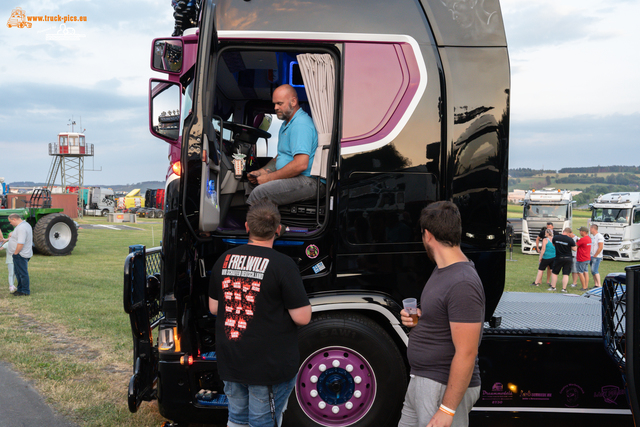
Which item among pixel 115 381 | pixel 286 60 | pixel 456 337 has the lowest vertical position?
pixel 115 381

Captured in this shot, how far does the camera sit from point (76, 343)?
19.6 feet

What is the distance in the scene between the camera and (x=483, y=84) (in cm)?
313

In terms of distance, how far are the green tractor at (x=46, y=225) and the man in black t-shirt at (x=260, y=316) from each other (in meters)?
→ 14.7

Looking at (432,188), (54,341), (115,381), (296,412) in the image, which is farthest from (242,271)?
(54,341)

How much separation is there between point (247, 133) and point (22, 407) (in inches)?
126

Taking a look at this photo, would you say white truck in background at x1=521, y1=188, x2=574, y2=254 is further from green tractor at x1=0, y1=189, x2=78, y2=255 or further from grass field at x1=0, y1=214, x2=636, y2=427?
green tractor at x1=0, y1=189, x2=78, y2=255

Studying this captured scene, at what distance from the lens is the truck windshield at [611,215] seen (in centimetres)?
2226

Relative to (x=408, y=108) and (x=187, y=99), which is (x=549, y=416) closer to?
(x=408, y=108)

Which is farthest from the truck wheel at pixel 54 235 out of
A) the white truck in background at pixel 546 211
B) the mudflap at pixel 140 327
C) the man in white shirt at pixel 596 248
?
the white truck in background at pixel 546 211

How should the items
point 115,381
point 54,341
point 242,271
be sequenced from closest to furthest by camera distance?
point 242,271, point 115,381, point 54,341

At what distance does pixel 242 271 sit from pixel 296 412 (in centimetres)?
129

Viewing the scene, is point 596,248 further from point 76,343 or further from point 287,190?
point 76,343

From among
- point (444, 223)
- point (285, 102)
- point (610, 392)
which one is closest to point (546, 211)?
point (610, 392)

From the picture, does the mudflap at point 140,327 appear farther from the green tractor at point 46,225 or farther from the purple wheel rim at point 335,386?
the green tractor at point 46,225
